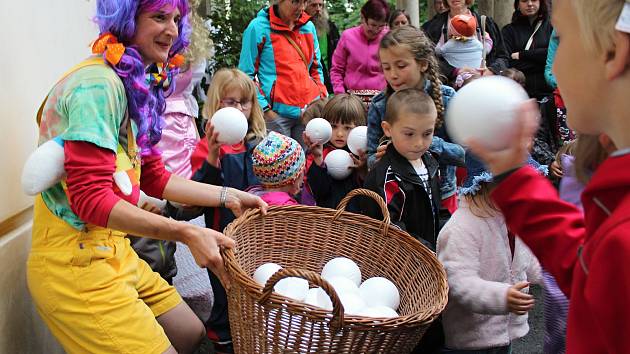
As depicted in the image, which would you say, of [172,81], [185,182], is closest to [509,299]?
[185,182]

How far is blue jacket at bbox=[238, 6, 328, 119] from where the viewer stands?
4793 mm

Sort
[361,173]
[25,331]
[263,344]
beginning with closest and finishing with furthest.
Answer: [263,344] → [25,331] → [361,173]

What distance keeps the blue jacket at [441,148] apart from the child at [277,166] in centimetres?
40

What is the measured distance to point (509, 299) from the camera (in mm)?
2244

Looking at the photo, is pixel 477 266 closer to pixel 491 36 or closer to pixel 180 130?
pixel 180 130

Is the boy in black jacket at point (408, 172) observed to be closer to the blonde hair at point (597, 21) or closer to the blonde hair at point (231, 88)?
the blonde hair at point (231, 88)

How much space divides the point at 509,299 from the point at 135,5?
1.62m

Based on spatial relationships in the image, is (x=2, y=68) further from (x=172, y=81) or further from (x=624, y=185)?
(x=624, y=185)

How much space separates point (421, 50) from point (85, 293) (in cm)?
212

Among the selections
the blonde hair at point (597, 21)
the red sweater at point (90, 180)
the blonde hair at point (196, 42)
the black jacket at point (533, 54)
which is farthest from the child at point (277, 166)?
the black jacket at point (533, 54)

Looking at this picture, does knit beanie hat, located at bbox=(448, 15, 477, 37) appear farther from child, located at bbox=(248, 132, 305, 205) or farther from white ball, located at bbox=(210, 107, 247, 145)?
white ball, located at bbox=(210, 107, 247, 145)

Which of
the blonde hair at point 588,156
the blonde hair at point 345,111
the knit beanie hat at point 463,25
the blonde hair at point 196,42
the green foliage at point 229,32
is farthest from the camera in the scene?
the green foliage at point 229,32

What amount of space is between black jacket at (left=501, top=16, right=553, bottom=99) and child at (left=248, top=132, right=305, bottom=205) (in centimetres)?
322

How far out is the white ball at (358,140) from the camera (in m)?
3.43
